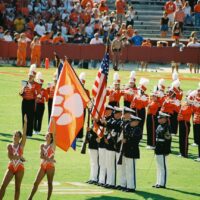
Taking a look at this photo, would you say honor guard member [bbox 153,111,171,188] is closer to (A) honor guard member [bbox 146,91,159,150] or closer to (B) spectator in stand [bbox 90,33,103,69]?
(A) honor guard member [bbox 146,91,159,150]

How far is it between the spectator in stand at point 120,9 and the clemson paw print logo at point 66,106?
32247 mm

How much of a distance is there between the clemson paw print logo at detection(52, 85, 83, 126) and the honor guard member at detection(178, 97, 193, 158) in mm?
6573

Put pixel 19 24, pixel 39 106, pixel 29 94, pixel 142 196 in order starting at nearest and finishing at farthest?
pixel 142 196, pixel 29 94, pixel 39 106, pixel 19 24

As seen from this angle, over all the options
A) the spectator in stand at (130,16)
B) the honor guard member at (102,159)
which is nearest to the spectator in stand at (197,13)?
the spectator in stand at (130,16)

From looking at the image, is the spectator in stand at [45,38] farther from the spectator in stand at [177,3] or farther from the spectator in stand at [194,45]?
the spectator in stand at [177,3]

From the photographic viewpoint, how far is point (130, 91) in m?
31.2

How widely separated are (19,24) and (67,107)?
29.5m

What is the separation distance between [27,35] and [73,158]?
23340 mm

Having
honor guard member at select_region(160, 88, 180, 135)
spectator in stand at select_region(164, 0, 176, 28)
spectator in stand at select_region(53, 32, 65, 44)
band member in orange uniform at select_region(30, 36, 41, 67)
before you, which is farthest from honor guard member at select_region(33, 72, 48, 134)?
spectator in stand at select_region(164, 0, 176, 28)

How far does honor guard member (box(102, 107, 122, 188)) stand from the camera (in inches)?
907

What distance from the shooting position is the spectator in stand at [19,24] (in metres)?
50.8

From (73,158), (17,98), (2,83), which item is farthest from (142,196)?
(2,83)

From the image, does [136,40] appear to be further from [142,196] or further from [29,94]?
[142,196]

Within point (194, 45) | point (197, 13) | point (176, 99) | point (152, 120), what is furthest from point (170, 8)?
point (152, 120)
